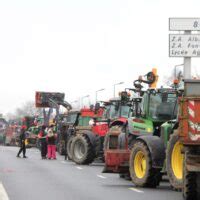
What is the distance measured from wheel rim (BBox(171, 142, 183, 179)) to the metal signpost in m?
10.8

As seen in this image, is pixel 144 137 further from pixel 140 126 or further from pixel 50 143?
pixel 50 143

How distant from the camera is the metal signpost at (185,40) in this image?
24.0 metres

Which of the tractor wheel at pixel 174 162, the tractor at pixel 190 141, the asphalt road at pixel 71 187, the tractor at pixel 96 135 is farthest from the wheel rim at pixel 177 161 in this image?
the tractor at pixel 96 135

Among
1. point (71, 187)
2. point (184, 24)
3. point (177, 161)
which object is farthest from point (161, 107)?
point (184, 24)

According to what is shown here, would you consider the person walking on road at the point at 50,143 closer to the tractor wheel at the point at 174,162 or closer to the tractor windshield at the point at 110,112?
the tractor windshield at the point at 110,112

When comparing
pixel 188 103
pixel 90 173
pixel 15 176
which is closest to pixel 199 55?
pixel 90 173

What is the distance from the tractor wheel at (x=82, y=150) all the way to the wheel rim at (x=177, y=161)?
1134 cm

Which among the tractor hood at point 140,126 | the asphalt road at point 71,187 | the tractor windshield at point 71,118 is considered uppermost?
the tractor windshield at point 71,118

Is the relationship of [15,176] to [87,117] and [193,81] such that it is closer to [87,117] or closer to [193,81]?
[193,81]

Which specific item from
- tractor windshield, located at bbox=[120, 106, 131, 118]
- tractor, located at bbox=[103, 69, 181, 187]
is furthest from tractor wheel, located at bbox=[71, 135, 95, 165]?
tractor, located at bbox=[103, 69, 181, 187]

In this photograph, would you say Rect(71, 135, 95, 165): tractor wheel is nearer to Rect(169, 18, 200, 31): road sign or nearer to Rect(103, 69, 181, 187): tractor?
Rect(169, 18, 200, 31): road sign

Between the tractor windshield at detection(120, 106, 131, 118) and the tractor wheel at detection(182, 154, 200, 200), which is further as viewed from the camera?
the tractor windshield at detection(120, 106, 131, 118)

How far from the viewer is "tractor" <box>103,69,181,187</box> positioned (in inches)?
591

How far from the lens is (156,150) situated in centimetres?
1478
